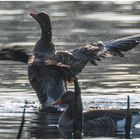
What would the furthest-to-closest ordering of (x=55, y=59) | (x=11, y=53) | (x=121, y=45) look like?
(x=121, y=45) < (x=55, y=59) < (x=11, y=53)

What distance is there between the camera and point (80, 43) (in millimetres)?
19922

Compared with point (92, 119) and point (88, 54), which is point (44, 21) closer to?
point (88, 54)

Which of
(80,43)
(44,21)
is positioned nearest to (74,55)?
(44,21)

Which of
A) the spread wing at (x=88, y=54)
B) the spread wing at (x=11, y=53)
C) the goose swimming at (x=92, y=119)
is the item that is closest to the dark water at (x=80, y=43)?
the goose swimming at (x=92, y=119)

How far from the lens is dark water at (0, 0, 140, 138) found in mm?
14977

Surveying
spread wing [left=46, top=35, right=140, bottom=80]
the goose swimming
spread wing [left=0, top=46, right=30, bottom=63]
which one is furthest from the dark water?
spread wing [left=0, top=46, right=30, bottom=63]

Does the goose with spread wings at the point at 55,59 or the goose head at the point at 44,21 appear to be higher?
the goose head at the point at 44,21

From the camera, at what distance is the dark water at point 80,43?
49.1 feet

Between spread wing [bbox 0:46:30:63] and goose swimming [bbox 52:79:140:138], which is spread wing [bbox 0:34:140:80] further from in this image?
goose swimming [bbox 52:79:140:138]

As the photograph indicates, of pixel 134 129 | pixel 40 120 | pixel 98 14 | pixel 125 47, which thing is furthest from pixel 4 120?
pixel 98 14

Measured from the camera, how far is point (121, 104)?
14898 millimetres

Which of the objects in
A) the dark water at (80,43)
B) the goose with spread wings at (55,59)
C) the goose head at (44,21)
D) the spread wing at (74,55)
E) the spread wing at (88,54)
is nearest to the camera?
the spread wing at (74,55)

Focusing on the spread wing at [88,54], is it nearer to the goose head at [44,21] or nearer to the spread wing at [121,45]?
the spread wing at [121,45]

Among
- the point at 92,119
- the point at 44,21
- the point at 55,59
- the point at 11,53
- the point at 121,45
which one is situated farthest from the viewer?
the point at 44,21
